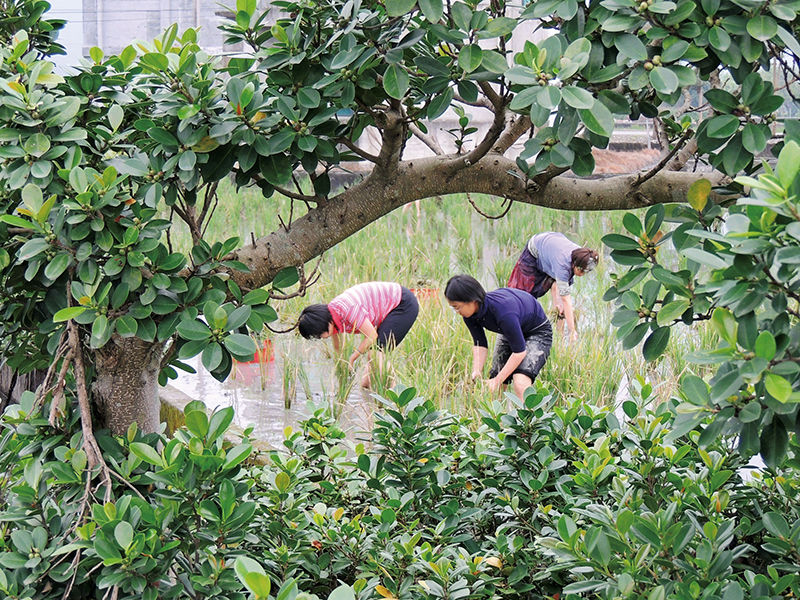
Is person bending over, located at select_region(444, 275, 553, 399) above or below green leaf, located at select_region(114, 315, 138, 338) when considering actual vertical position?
below

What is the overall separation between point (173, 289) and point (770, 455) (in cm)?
96

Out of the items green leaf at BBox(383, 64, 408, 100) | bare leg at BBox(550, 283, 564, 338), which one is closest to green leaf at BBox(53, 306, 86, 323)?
green leaf at BBox(383, 64, 408, 100)

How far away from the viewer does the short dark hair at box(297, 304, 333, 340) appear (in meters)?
3.98

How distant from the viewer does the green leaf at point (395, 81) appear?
124cm

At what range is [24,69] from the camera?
4.78 feet

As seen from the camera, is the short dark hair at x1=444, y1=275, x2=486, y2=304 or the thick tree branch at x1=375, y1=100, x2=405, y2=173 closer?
the thick tree branch at x1=375, y1=100, x2=405, y2=173

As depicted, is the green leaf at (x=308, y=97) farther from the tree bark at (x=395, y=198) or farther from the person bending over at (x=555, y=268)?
the person bending over at (x=555, y=268)

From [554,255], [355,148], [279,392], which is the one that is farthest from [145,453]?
[554,255]

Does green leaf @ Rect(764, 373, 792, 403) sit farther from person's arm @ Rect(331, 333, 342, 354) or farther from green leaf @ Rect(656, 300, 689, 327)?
person's arm @ Rect(331, 333, 342, 354)

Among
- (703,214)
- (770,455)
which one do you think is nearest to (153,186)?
(703,214)

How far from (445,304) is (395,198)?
327 cm

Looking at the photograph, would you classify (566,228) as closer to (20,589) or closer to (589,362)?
(589,362)

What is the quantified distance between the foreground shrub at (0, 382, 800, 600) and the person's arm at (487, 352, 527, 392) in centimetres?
165

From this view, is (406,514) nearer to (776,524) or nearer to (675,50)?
(776,524)
